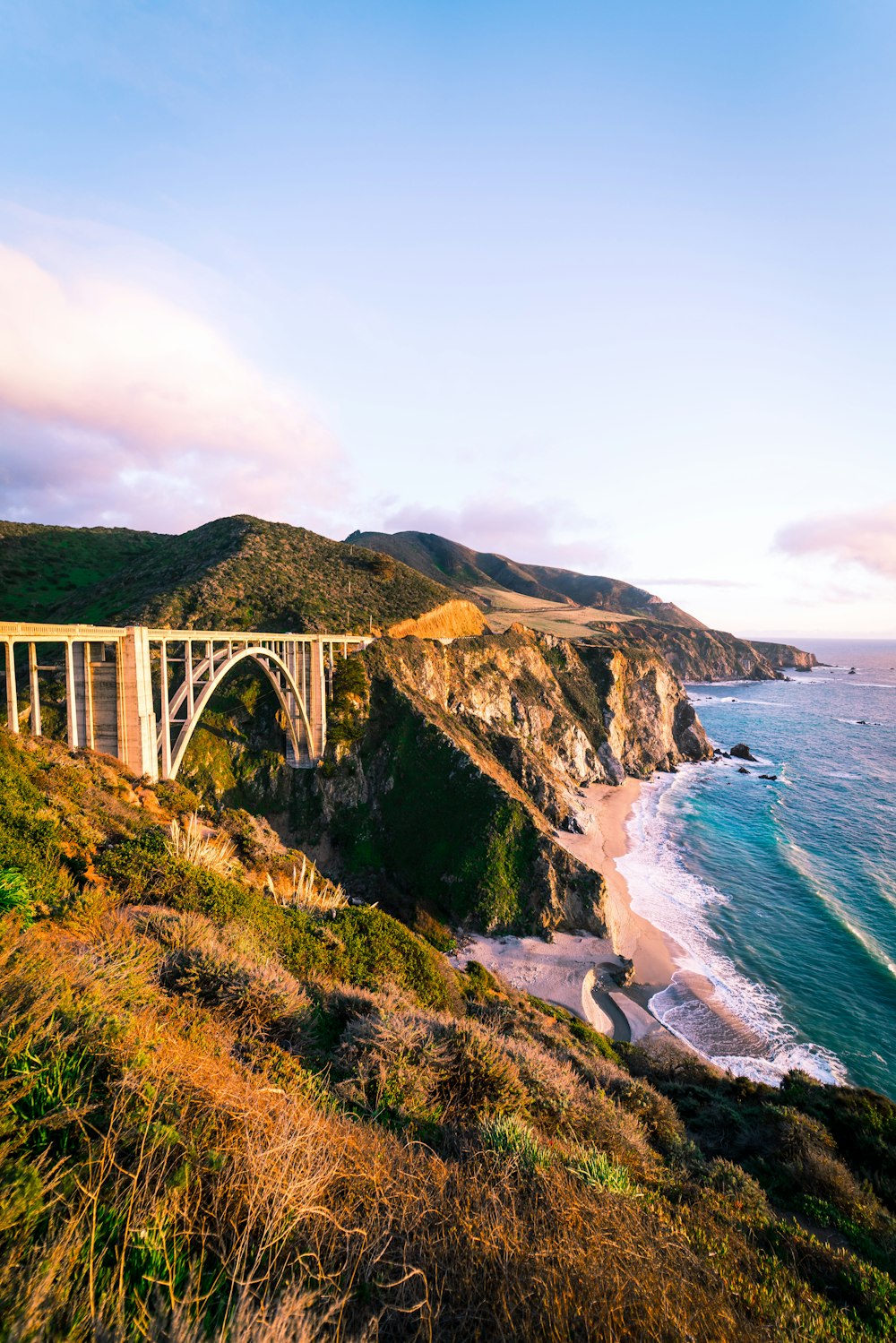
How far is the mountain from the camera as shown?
307ft

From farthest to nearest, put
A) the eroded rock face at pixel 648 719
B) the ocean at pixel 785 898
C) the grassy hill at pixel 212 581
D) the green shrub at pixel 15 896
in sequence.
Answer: the eroded rock face at pixel 648 719, the grassy hill at pixel 212 581, the ocean at pixel 785 898, the green shrub at pixel 15 896

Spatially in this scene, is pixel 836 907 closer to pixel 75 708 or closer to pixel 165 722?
pixel 165 722

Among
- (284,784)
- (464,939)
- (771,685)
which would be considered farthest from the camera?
(771,685)

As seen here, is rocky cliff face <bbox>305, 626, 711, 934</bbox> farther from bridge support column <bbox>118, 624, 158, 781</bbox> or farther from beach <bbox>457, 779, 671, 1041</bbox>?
bridge support column <bbox>118, 624, 158, 781</bbox>

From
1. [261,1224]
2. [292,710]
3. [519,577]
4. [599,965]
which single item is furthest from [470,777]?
[519,577]

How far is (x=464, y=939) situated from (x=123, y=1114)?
2495 centimetres

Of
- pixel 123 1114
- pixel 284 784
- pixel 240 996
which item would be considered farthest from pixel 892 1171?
pixel 284 784

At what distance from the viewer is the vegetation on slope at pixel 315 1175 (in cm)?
258

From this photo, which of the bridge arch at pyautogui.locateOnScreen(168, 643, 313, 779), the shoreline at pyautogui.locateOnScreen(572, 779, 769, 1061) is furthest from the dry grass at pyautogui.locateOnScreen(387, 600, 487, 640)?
the shoreline at pyautogui.locateOnScreen(572, 779, 769, 1061)

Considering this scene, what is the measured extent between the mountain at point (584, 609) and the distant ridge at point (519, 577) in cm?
31

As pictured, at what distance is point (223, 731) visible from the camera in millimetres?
32906

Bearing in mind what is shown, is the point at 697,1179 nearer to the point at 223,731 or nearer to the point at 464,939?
the point at 464,939

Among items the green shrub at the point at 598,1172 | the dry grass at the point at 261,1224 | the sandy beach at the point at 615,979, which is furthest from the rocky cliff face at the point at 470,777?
the dry grass at the point at 261,1224

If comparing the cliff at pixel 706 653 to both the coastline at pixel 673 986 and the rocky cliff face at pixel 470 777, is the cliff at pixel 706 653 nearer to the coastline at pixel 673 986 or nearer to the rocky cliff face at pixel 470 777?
the rocky cliff face at pixel 470 777
